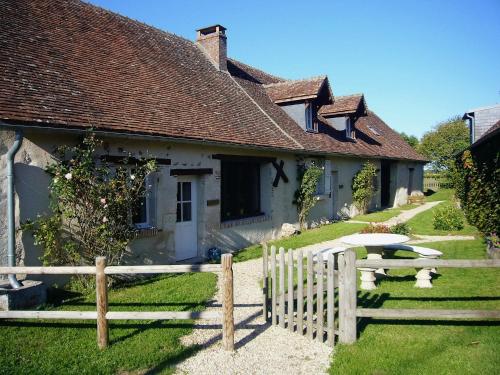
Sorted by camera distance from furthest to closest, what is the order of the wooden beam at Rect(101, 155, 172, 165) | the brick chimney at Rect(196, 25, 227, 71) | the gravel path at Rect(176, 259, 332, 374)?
the brick chimney at Rect(196, 25, 227, 71)
the wooden beam at Rect(101, 155, 172, 165)
the gravel path at Rect(176, 259, 332, 374)

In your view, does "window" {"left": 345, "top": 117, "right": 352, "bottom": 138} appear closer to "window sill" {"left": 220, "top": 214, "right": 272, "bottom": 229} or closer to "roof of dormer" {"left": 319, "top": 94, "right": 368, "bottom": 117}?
"roof of dormer" {"left": 319, "top": 94, "right": 368, "bottom": 117}

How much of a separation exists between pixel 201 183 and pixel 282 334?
18.1 feet

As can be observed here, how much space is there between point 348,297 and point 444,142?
40302 millimetres

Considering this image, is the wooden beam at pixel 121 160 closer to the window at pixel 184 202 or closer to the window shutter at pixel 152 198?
the window shutter at pixel 152 198

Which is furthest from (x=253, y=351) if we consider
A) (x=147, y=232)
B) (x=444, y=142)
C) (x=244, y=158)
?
(x=444, y=142)

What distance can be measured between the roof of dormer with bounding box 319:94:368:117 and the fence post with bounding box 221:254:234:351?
47.8ft

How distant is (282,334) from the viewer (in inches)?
203

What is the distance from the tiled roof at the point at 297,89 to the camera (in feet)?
49.9

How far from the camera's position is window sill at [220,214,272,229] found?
10.7 meters

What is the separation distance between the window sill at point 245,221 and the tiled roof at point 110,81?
89.3 inches

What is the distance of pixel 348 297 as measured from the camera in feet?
15.4

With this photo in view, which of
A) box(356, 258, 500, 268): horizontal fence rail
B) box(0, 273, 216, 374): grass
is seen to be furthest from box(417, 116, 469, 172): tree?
box(0, 273, 216, 374): grass

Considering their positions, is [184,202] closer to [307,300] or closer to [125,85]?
[125,85]

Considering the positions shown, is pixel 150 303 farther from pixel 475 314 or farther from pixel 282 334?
pixel 475 314
